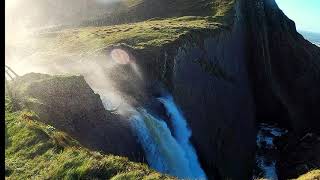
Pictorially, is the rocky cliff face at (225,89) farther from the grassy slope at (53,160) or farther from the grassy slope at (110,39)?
the grassy slope at (53,160)

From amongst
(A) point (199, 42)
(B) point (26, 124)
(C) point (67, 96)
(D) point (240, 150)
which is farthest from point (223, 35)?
(B) point (26, 124)

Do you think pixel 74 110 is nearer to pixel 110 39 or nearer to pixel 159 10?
pixel 110 39

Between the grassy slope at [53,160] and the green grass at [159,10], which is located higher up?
the green grass at [159,10]

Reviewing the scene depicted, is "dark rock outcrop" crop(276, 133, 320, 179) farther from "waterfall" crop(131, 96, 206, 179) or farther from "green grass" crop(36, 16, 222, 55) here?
"waterfall" crop(131, 96, 206, 179)

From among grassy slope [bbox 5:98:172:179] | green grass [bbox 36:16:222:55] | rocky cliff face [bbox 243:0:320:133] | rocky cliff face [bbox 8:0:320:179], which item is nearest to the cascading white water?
rocky cliff face [bbox 8:0:320:179]

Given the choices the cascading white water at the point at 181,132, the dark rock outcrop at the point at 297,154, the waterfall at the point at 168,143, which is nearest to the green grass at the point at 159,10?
the dark rock outcrop at the point at 297,154

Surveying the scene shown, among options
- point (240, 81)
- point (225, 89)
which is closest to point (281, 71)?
point (240, 81)
